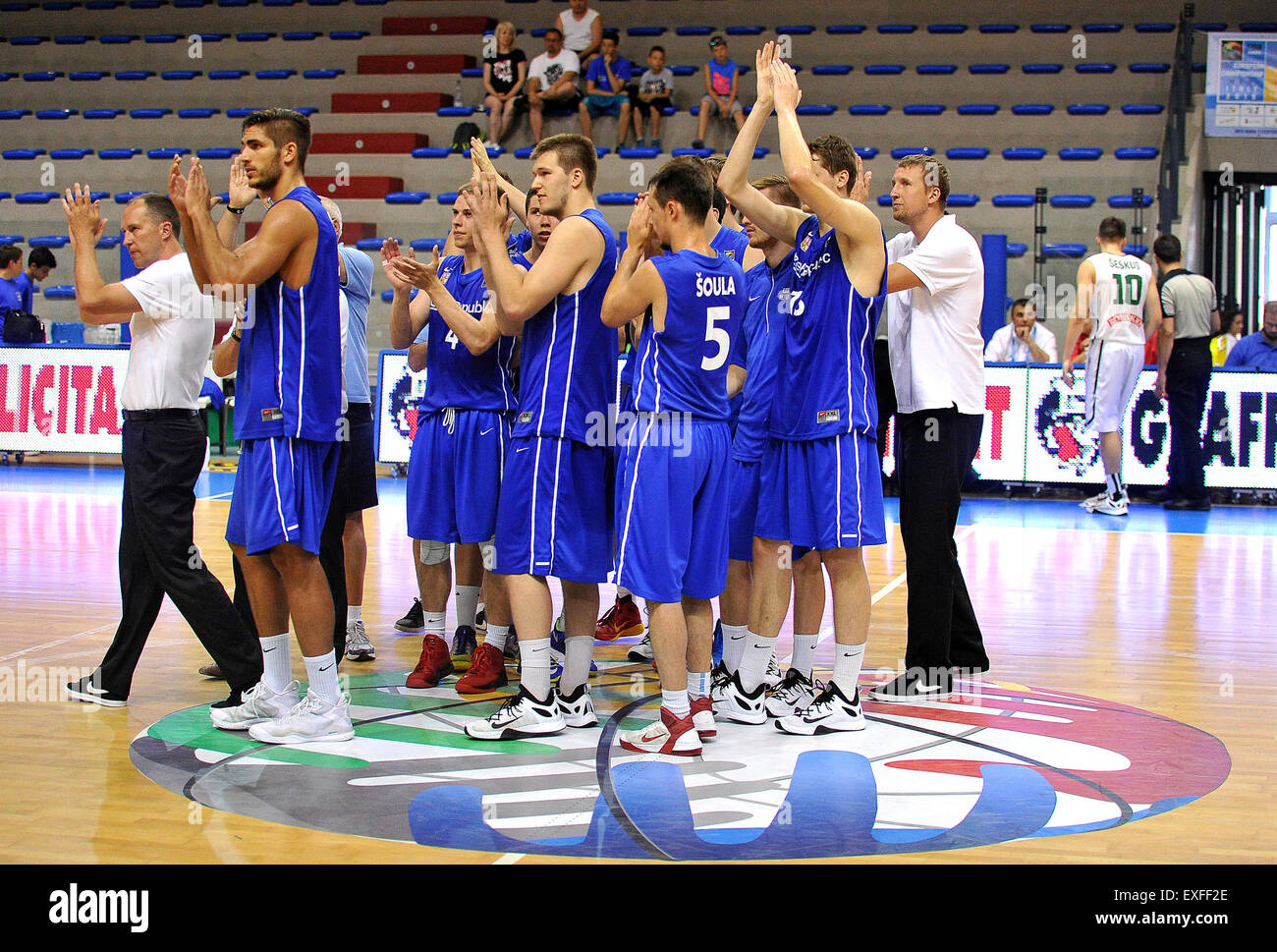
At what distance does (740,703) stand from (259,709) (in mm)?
1747

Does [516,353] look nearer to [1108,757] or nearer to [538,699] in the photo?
[538,699]

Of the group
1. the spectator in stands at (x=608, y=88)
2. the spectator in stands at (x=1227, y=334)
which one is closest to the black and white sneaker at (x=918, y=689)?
the spectator in stands at (x=1227, y=334)

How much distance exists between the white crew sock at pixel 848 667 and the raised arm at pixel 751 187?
1525 mm

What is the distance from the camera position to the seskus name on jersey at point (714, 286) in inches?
167

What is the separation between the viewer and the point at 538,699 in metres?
4.43

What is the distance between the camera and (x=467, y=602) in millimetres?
5586

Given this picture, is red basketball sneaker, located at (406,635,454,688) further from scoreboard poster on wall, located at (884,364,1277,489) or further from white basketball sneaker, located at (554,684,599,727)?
scoreboard poster on wall, located at (884,364,1277,489)

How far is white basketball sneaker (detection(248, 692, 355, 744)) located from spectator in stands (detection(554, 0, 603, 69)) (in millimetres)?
14407

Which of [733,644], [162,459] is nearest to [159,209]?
[162,459]

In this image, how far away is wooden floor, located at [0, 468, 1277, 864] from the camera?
→ 331 cm

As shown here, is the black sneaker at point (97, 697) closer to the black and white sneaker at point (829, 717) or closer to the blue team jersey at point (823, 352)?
the black and white sneaker at point (829, 717)

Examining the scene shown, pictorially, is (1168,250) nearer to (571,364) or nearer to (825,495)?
(825,495)
